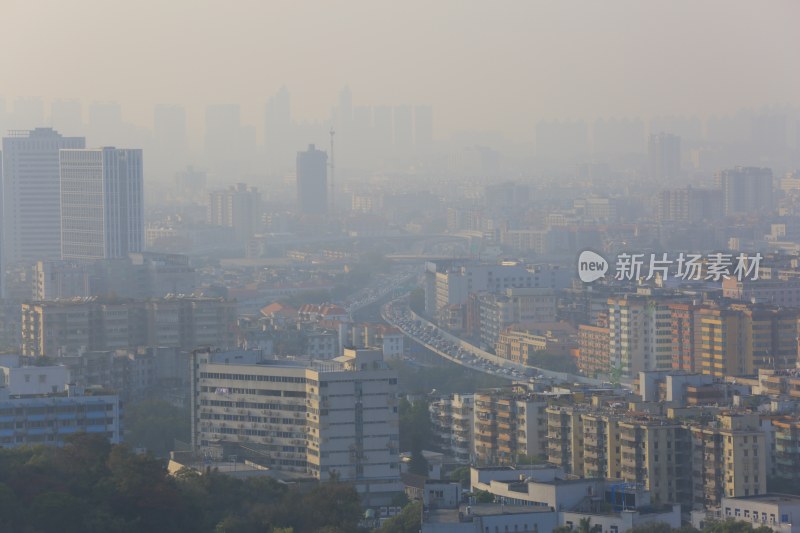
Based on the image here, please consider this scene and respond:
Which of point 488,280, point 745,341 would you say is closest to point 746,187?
point 488,280

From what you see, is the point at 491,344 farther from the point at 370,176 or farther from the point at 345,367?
the point at 370,176

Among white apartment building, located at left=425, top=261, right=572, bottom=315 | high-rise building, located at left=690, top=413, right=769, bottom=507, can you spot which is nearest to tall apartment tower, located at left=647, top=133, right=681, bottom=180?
white apartment building, located at left=425, top=261, right=572, bottom=315

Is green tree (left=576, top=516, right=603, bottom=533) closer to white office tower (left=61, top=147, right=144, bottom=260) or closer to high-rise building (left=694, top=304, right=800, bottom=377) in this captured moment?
high-rise building (left=694, top=304, right=800, bottom=377)

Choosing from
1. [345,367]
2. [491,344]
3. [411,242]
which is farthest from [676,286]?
[411,242]

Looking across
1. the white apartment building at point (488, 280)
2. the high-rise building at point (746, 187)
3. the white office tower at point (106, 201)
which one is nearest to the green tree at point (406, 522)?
the white apartment building at point (488, 280)

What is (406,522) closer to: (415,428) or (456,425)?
(415,428)

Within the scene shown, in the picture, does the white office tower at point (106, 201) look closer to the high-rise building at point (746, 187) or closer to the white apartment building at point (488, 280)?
the white apartment building at point (488, 280)
